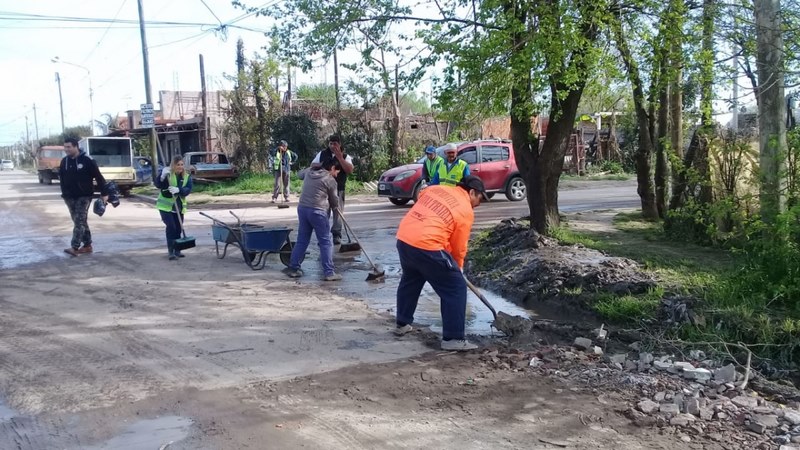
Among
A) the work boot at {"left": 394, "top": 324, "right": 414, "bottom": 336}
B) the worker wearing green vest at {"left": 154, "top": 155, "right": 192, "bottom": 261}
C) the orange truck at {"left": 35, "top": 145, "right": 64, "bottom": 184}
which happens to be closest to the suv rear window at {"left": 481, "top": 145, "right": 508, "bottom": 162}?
the worker wearing green vest at {"left": 154, "top": 155, "right": 192, "bottom": 261}

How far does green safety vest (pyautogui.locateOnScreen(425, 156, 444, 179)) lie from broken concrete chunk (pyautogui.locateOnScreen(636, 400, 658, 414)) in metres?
7.00

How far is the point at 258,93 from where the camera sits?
27312 mm

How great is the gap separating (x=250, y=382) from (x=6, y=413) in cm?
160

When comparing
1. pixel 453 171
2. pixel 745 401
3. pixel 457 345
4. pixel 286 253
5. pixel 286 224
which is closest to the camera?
pixel 745 401

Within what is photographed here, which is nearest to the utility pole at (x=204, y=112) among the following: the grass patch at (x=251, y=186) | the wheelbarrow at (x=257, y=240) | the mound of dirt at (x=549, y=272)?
the grass patch at (x=251, y=186)

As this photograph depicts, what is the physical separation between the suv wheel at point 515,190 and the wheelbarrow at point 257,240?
10.7m

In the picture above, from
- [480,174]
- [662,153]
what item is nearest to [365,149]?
[480,174]

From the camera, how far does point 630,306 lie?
21.4 feet

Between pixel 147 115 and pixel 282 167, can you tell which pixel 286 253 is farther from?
pixel 147 115

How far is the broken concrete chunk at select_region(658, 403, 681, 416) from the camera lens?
424cm

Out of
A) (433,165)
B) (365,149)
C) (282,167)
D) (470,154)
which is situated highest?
(365,149)

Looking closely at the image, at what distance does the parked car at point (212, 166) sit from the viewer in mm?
26281

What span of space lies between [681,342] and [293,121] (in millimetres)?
22435

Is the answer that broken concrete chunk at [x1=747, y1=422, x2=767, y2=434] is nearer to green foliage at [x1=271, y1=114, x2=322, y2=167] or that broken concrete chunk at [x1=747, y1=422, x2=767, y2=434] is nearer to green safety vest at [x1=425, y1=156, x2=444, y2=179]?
green safety vest at [x1=425, y1=156, x2=444, y2=179]
